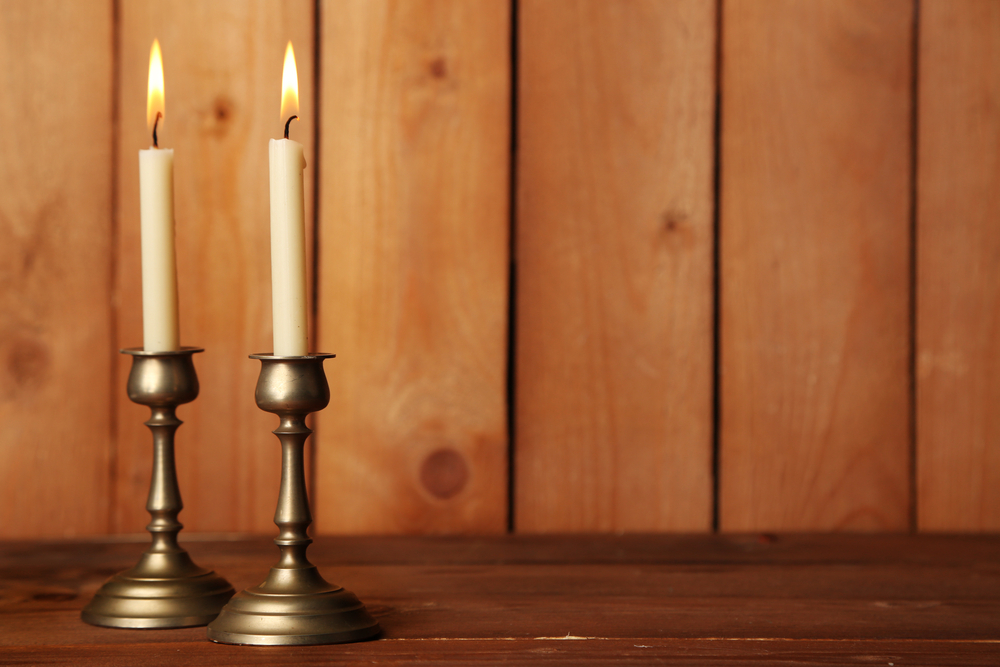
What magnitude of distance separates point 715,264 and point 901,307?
0.17 meters

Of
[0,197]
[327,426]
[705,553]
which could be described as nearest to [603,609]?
[705,553]

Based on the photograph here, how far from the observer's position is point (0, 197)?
2.46 feet

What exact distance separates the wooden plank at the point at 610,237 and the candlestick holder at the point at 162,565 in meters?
0.32

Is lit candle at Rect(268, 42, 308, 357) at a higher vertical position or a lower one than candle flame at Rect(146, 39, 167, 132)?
lower

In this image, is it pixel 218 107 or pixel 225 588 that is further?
pixel 218 107

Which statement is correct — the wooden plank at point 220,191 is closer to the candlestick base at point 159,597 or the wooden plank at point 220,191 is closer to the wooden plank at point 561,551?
the wooden plank at point 561,551

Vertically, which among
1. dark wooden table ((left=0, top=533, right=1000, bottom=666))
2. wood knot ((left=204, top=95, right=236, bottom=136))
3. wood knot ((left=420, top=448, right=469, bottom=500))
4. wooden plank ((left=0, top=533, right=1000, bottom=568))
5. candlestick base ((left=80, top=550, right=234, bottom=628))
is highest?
wood knot ((left=204, top=95, right=236, bottom=136))

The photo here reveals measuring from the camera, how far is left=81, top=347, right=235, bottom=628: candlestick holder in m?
0.50

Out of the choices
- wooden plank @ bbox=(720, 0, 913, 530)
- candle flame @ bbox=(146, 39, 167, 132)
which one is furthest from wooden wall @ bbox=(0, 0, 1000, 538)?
candle flame @ bbox=(146, 39, 167, 132)

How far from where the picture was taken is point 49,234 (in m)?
0.75

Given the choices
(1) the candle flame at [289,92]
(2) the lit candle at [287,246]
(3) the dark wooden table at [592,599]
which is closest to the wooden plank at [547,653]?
(3) the dark wooden table at [592,599]

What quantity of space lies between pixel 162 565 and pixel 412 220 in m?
0.36

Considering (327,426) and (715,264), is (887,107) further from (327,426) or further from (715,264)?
(327,426)

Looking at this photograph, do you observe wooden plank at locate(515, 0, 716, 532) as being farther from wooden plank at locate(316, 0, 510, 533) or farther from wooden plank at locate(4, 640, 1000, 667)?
wooden plank at locate(4, 640, 1000, 667)
